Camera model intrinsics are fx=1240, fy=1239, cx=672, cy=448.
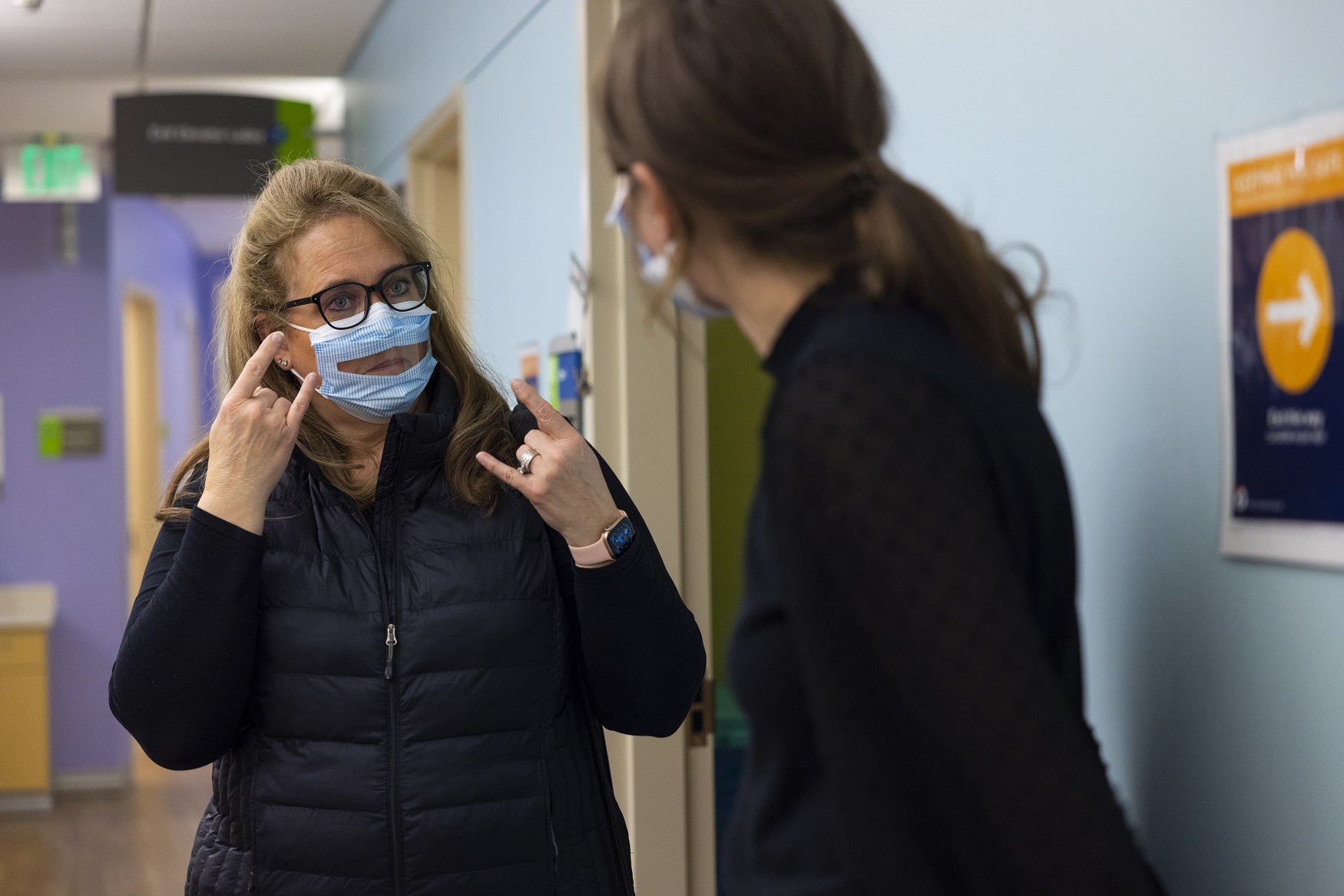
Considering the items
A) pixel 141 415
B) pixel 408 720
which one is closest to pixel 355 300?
pixel 408 720

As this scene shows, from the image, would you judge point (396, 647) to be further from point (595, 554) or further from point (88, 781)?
point (88, 781)

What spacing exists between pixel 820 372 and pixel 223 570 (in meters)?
0.84

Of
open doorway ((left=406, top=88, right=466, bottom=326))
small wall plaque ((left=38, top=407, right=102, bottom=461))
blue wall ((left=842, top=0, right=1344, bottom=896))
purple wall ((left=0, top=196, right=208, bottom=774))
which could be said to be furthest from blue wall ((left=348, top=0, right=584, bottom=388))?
small wall plaque ((left=38, top=407, right=102, bottom=461))

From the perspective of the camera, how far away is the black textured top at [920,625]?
71 centimetres

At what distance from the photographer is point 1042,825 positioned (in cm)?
71

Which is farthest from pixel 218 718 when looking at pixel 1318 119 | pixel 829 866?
pixel 1318 119

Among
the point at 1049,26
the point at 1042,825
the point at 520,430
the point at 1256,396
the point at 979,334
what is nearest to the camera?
the point at 1042,825

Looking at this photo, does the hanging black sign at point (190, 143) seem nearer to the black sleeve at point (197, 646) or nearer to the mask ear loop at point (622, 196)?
the black sleeve at point (197, 646)

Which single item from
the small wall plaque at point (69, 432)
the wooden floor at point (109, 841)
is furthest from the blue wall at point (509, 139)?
the small wall plaque at point (69, 432)

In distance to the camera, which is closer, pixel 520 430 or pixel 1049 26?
pixel 1049 26

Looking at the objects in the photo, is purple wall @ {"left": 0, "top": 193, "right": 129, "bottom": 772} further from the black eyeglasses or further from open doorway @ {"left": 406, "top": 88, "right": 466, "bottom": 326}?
the black eyeglasses

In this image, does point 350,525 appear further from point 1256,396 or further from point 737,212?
point 1256,396

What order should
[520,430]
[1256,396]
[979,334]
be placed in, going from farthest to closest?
[520,430]
[1256,396]
[979,334]

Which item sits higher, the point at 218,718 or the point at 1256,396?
the point at 1256,396
